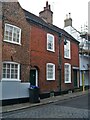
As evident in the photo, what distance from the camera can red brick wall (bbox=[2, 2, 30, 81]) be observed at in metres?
14.9

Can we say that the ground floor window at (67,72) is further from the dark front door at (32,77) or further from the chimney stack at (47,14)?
the dark front door at (32,77)

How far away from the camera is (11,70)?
49.7 feet

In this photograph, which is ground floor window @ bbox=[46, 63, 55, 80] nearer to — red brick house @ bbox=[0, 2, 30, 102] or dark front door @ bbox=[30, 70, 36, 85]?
dark front door @ bbox=[30, 70, 36, 85]

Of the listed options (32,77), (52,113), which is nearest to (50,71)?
(32,77)

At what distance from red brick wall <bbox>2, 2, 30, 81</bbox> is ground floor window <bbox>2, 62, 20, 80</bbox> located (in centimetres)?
36

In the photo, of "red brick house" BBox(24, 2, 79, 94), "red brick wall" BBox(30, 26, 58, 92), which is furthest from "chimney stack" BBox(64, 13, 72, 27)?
"red brick wall" BBox(30, 26, 58, 92)

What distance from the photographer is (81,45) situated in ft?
91.0

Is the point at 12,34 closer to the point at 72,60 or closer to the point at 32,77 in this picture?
the point at 32,77

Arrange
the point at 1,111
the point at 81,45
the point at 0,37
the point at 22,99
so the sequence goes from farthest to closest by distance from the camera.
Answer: the point at 81,45, the point at 22,99, the point at 0,37, the point at 1,111

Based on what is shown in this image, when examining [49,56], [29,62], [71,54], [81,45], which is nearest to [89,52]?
[81,45]

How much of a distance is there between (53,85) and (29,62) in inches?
175

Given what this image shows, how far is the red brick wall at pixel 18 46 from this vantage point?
1485 cm

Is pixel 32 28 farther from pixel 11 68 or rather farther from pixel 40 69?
pixel 11 68

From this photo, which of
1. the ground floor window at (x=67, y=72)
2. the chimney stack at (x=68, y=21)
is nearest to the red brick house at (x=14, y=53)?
the ground floor window at (x=67, y=72)
